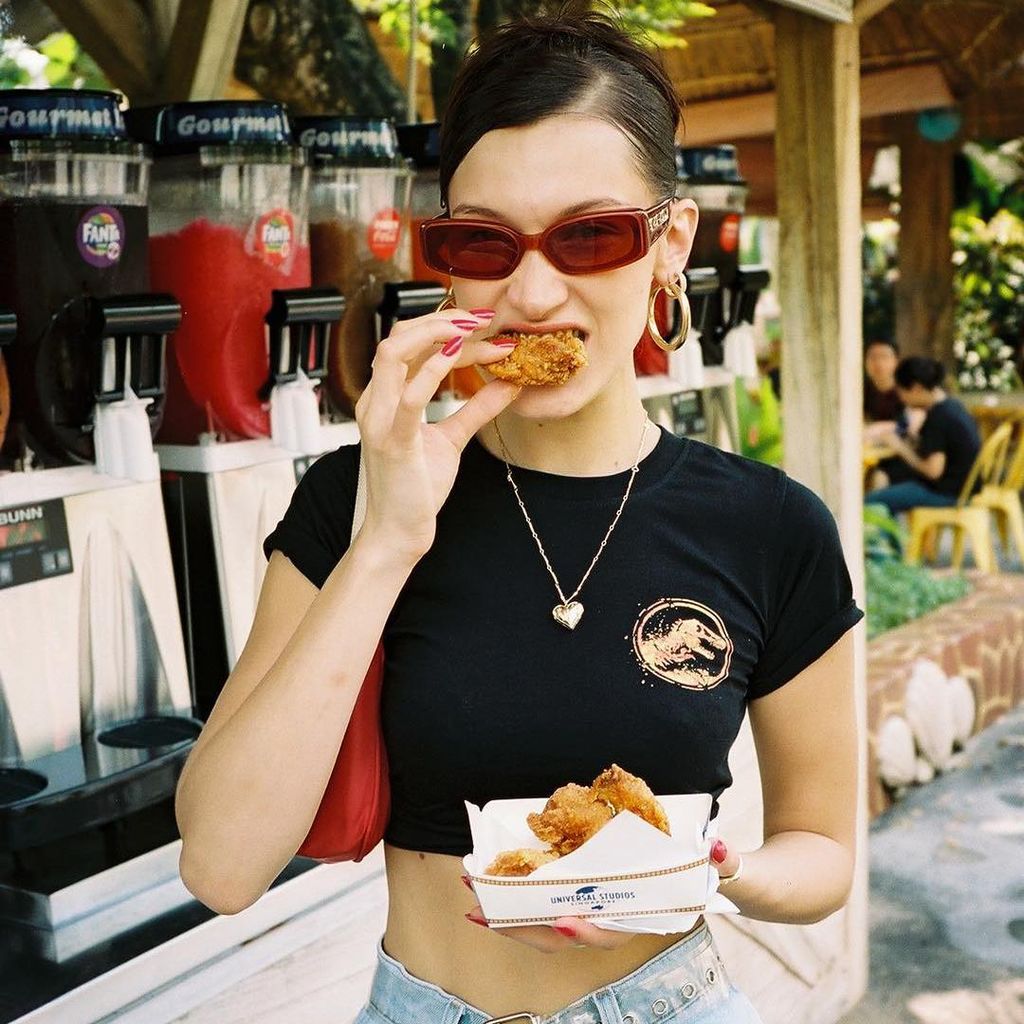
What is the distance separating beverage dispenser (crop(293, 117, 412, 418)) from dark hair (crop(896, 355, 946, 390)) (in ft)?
22.3

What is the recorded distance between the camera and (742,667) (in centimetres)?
166

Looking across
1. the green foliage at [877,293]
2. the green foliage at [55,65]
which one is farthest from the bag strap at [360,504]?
the green foliage at [877,293]

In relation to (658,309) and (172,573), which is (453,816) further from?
(658,309)

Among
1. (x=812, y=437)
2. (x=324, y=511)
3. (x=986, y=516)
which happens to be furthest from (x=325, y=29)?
(x=986, y=516)

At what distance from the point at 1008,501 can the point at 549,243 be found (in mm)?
8148

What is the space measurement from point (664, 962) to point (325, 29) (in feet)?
9.78

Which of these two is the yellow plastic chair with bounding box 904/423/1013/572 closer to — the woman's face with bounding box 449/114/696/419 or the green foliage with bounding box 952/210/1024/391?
the green foliage with bounding box 952/210/1024/391

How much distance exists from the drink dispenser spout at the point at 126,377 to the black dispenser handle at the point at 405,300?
505 mm

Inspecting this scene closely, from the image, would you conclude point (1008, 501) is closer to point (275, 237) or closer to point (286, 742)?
point (275, 237)

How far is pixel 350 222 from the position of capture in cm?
260

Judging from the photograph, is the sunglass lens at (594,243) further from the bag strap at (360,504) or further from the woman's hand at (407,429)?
the bag strap at (360,504)

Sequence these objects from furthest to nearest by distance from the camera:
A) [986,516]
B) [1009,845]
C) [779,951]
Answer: [986,516], [1009,845], [779,951]

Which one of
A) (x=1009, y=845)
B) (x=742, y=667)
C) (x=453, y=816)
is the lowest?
(x=1009, y=845)

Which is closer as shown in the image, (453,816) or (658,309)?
(453,816)
